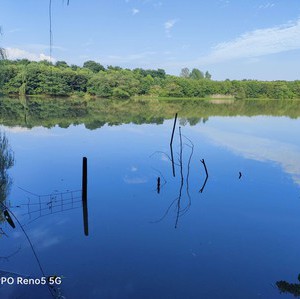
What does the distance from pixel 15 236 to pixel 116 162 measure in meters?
8.33

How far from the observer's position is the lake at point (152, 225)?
6.23 meters

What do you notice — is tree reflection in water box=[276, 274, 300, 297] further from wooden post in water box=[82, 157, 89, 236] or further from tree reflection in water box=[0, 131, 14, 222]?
tree reflection in water box=[0, 131, 14, 222]

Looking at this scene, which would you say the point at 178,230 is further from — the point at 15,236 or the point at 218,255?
the point at 15,236

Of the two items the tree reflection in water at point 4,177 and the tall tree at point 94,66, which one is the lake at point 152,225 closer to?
the tree reflection in water at point 4,177

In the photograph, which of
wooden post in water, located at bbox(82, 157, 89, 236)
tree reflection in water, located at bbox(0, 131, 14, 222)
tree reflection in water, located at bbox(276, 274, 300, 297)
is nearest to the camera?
tree reflection in water, located at bbox(276, 274, 300, 297)

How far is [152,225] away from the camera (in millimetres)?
8914

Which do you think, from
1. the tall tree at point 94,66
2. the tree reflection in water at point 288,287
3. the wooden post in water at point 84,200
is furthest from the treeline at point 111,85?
the tree reflection in water at point 288,287

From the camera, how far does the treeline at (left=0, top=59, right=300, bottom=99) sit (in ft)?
193

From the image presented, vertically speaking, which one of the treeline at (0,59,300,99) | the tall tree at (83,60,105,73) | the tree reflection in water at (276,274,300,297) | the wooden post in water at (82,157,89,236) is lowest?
the tree reflection in water at (276,274,300,297)

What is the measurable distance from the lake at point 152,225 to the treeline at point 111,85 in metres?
36.2

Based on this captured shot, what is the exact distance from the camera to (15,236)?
7855mm

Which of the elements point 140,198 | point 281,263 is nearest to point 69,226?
point 140,198

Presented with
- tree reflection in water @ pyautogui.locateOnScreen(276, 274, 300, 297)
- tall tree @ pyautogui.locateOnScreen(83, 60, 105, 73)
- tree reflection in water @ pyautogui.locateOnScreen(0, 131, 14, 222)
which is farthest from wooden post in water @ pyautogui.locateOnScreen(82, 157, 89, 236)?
tall tree @ pyautogui.locateOnScreen(83, 60, 105, 73)

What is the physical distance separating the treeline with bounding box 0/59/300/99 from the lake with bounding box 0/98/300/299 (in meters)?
36.2
